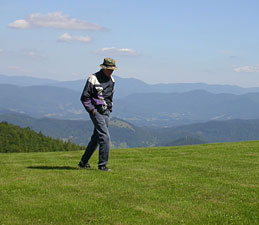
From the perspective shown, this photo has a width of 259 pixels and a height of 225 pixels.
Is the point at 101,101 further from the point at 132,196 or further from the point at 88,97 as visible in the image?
the point at 132,196

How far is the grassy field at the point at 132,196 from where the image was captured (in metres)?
7.46

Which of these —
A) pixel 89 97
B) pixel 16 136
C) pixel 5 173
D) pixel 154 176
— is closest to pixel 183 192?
pixel 154 176

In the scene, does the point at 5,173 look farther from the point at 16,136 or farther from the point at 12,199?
the point at 16,136

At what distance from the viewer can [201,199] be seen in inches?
352

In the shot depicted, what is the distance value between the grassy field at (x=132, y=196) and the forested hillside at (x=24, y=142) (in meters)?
137

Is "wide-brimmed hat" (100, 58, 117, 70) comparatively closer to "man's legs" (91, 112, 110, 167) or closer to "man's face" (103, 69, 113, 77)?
"man's face" (103, 69, 113, 77)

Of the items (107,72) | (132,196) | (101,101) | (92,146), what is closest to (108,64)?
(107,72)

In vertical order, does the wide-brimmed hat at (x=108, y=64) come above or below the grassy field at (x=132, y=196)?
above

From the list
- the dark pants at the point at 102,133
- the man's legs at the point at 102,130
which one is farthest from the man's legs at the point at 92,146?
the man's legs at the point at 102,130

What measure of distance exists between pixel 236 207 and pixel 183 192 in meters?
1.69

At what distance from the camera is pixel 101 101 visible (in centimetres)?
1305

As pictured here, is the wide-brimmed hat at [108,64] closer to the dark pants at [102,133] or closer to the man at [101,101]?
the man at [101,101]

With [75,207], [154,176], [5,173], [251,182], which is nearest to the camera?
[75,207]

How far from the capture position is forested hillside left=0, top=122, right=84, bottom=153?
5812 inches
